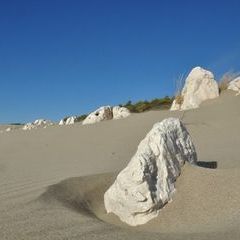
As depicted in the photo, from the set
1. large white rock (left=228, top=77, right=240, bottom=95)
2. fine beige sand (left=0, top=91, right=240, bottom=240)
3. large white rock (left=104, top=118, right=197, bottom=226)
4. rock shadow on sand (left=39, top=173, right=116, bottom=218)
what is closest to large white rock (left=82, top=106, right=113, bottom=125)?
fine beige sand (left=0, top=91, right=240, bottom=240)

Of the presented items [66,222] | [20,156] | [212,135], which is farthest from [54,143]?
[66,222]

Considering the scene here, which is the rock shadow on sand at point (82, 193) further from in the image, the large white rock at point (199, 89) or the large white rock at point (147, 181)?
the large white rock at point (199, 89)

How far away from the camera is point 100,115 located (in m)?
9.80

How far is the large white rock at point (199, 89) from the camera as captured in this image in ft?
29.2

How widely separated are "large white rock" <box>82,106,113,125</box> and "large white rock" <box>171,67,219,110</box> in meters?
1.54

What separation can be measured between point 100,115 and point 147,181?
627 centimetres

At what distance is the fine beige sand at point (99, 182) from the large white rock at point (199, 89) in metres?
1.01

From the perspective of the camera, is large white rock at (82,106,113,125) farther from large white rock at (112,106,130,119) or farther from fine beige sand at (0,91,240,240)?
fine beige sand at (0,91,240,240)

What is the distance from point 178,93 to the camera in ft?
32.7

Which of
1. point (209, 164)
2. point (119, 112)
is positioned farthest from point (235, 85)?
point (209, 164)

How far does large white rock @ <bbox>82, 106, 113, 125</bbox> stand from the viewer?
378 inches

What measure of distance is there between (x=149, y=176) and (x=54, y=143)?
3.47m

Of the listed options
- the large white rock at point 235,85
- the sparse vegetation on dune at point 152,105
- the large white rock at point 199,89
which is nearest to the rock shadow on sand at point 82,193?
the large white rock at point 199,89

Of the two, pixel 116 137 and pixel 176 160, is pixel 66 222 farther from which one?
pixel 116 137
